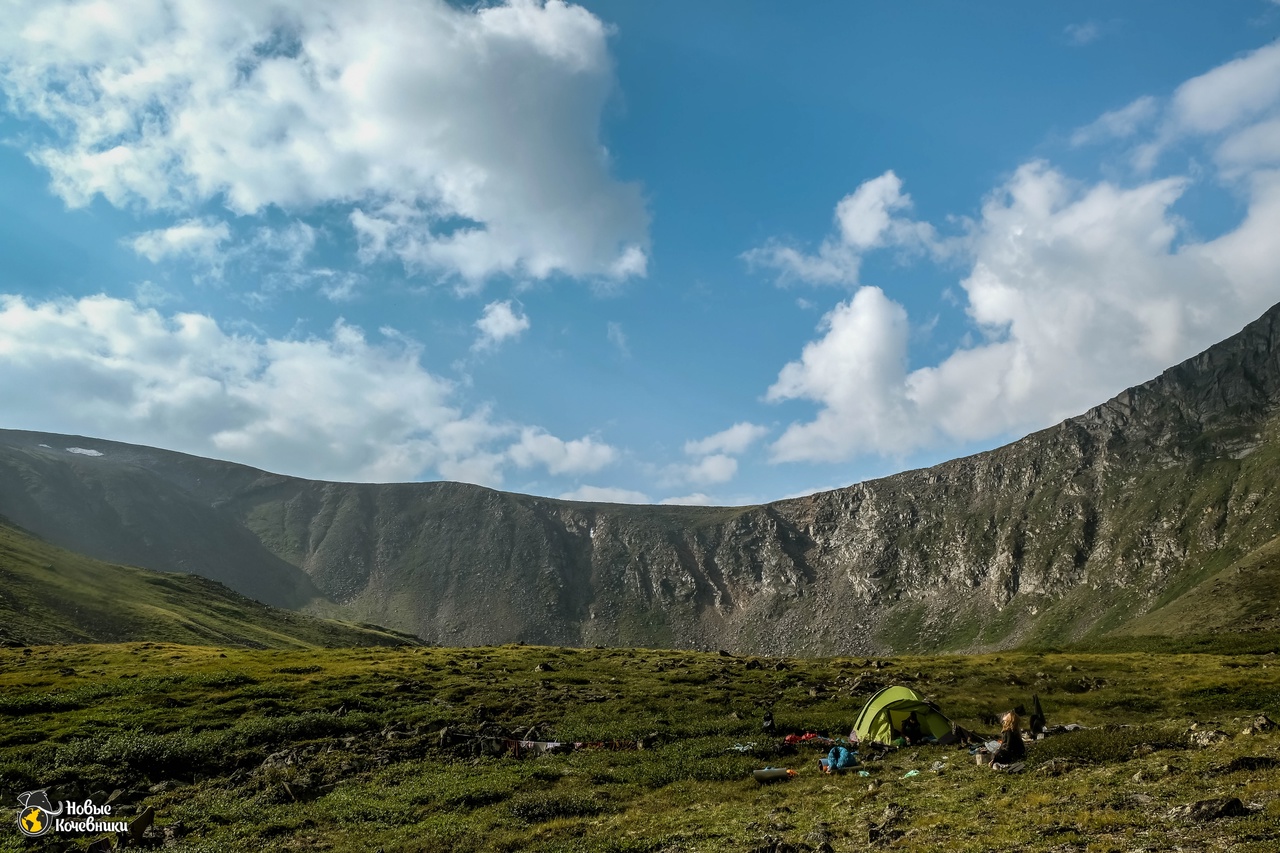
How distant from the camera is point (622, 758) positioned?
130 feet

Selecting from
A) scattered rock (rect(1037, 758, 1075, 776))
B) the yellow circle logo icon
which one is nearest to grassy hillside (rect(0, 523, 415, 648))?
the yellow circle logo icon

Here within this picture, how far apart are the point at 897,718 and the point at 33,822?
41.9m

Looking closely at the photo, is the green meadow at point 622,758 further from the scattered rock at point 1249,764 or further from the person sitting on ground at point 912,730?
the person sitting on ground at point 912,730

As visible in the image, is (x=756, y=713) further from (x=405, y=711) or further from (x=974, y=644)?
(x=974, y=644)

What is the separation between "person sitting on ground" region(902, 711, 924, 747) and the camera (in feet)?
131

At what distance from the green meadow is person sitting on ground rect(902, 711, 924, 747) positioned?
9.24ft

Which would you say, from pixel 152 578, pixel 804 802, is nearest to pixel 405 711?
pixel 804 802

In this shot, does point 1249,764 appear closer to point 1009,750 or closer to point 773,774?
point 1009,750

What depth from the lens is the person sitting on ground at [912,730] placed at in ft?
131

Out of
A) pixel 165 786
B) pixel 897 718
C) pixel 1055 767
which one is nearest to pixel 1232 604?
pixel 897 718

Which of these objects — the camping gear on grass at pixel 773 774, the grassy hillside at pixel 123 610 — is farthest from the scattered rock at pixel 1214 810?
the grassy hillside at pixel 123 610

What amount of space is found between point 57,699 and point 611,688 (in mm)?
44470

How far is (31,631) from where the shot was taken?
113562mm

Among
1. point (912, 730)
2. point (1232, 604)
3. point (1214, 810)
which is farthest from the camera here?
point (1232, 604)
